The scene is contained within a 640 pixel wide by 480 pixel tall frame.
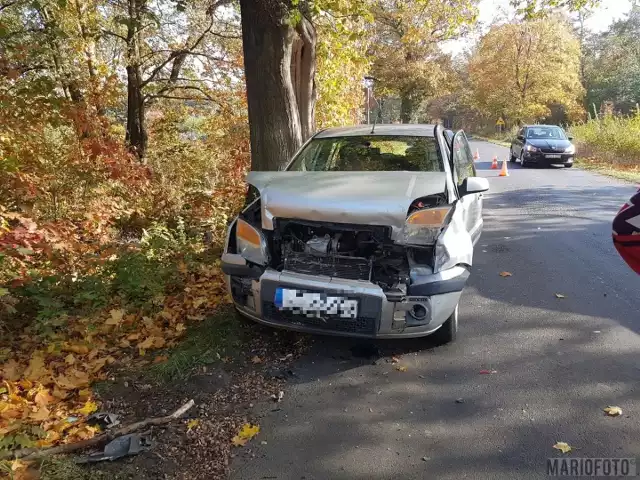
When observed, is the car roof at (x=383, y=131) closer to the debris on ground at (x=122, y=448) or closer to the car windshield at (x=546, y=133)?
the debris on ground at (x=122, y=448)

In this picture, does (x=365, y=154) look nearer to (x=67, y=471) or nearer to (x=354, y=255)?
(x=354, y=255)

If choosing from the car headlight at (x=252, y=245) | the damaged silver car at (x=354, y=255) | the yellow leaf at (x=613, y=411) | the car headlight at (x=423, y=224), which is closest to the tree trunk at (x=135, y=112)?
the car headlight at (x=252, y=245)

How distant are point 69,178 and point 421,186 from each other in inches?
230

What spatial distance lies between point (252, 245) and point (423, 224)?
1.37 metres

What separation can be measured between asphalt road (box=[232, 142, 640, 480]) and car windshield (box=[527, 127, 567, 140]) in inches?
585

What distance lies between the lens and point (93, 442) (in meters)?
2.77

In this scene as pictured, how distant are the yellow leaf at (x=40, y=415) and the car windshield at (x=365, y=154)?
122 inches

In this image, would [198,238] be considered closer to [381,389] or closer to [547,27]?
[381,389]

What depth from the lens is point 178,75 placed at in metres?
12.2

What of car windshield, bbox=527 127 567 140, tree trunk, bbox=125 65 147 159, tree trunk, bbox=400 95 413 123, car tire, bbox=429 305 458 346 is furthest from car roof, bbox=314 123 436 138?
tree trunk, bbox=400 95 413 123

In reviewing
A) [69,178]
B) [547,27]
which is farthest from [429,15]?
[547,27]

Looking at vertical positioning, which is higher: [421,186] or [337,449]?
[421,186]

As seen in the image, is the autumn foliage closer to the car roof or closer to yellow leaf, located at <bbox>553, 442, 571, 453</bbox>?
the car roof

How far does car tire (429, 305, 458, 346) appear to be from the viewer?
390cm
